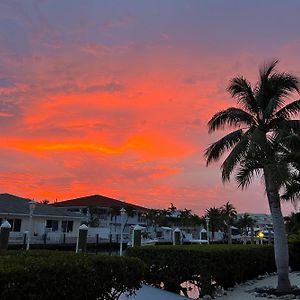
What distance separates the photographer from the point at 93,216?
63656mm

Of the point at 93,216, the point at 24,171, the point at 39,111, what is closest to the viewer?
the point at 39,111

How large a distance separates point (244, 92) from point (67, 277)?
34.2ft

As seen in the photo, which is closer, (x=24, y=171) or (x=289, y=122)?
(x=289, y=122)

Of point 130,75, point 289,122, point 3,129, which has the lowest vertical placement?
point 289,122

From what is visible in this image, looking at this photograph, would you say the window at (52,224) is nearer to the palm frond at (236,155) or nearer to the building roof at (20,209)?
the building roof at (20,209)

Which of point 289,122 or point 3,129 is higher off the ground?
point 3,129

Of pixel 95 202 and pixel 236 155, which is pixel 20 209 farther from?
pixel 236 155

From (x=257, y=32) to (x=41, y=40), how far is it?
804 centimetres

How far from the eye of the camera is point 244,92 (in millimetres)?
14867

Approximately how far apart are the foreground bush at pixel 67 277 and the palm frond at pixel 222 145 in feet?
25.3

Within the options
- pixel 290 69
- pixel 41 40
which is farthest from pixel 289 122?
pixel 41 40

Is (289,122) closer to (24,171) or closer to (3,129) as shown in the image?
(3,129)

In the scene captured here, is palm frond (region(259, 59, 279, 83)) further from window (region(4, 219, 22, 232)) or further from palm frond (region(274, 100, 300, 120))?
window (region(4, 219, 22, 232))

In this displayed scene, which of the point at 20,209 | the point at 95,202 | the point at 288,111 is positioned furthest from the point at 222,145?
the point at 95,202
